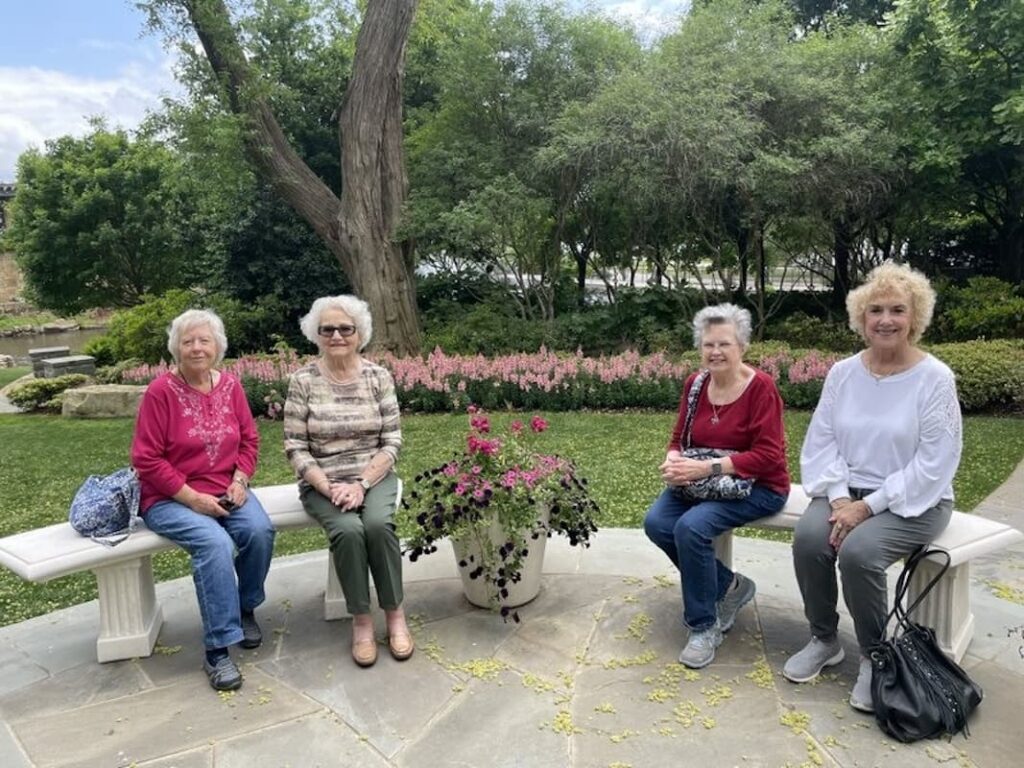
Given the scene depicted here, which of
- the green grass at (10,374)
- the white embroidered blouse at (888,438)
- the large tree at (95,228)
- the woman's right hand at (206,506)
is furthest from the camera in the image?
the large tree at (95,228)

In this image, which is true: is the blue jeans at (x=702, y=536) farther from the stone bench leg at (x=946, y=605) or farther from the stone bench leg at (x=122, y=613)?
the stone bench leg at (x=122, y=613)

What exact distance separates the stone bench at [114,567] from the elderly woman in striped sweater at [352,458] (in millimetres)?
225

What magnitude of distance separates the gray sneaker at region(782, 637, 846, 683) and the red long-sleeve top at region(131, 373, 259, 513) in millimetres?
2158

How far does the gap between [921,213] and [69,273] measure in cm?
1805

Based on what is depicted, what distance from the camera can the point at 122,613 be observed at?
2.86 metres

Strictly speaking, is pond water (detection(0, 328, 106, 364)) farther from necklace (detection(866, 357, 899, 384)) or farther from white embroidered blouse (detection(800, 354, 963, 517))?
necklace (detection(866, 357, 899, 384))

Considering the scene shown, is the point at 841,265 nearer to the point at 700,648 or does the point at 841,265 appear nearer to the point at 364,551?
the point at 700,648

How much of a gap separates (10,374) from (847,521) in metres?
17.0

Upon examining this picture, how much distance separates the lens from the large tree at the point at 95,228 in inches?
711

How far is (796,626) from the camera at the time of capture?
2971mm

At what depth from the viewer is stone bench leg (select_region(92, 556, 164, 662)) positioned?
9.29 feet

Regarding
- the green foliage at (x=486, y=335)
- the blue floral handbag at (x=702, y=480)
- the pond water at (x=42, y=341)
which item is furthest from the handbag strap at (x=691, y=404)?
the pond water at (x=42, y=341)

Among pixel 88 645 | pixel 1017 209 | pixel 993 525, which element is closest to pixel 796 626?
pixel 993 525

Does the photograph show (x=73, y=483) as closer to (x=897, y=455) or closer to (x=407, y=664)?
(x=407, y=664)
